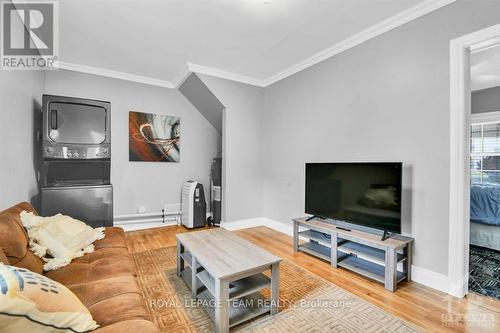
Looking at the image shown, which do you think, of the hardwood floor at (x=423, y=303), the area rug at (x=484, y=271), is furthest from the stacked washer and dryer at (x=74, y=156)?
the area rug at (x=484, y=271)

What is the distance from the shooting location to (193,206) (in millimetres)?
3967

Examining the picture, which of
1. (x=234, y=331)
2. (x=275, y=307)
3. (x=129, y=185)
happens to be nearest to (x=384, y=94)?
(x=275, y=307)

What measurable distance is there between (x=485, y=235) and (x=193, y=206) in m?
4.09

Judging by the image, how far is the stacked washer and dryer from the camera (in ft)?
8.15

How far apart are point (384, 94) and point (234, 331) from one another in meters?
2.57

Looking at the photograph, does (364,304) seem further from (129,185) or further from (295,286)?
(129,185)

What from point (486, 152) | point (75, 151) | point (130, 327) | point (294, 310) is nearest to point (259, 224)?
point (294, 310)

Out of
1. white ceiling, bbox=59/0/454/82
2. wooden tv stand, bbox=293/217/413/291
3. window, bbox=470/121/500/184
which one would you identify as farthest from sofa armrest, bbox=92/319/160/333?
window, bbox=470/121/500/184

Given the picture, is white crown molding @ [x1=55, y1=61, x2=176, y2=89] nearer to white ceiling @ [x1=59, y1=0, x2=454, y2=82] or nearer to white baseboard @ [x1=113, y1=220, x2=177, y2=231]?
white ceiling @ [x1=59, y1=0, x2=454, y2=82]

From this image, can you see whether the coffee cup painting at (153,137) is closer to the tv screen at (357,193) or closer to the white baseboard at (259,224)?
the white baseboard at (259,224)

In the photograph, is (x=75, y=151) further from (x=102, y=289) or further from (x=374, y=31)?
(x=374, y=31)

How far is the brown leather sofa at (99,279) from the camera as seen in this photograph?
1.08m

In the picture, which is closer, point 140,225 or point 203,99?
point 140,225

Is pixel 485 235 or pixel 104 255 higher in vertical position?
pixel 104 255
